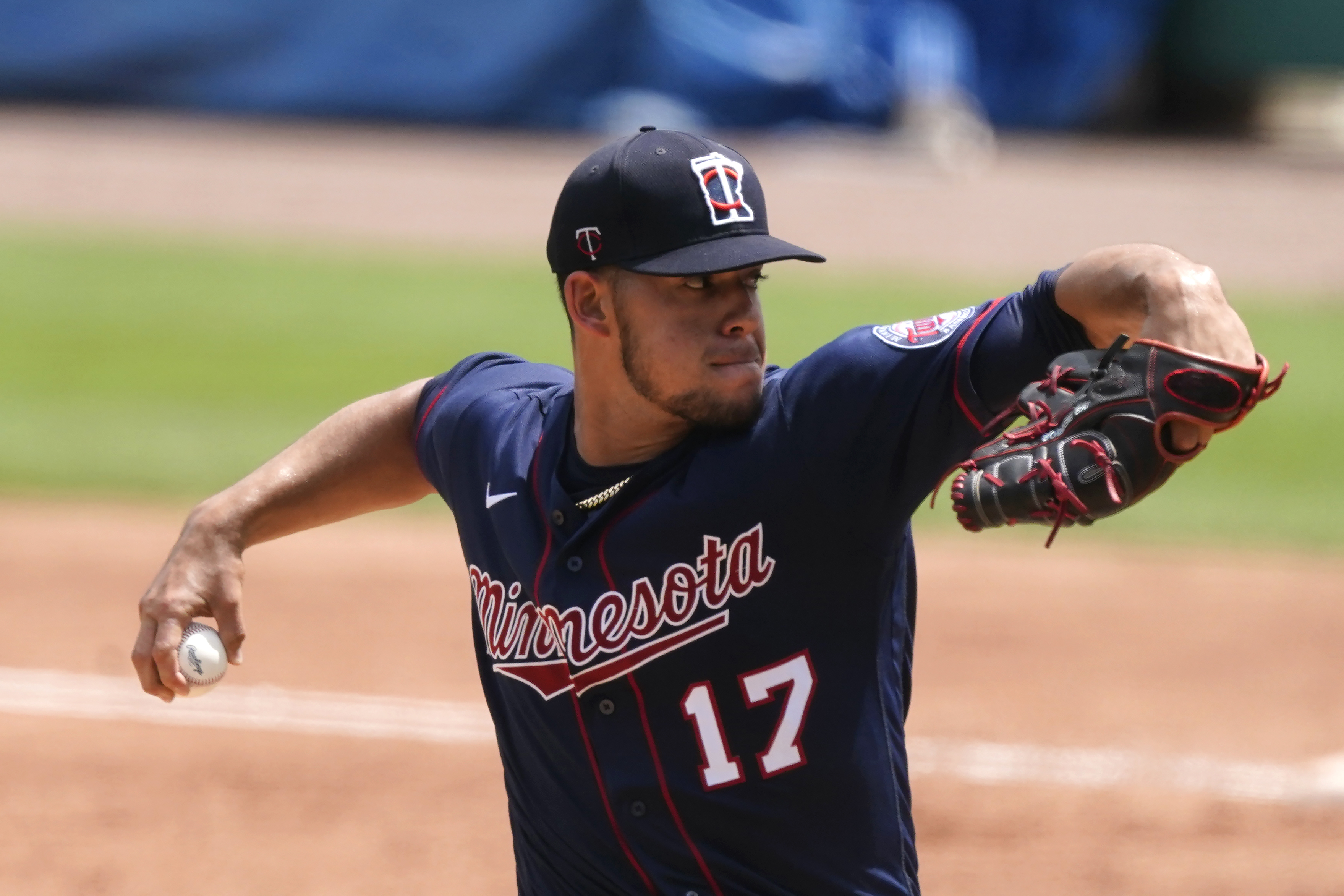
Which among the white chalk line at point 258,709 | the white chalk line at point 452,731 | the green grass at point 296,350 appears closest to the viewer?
the white chalk line at point 452,731

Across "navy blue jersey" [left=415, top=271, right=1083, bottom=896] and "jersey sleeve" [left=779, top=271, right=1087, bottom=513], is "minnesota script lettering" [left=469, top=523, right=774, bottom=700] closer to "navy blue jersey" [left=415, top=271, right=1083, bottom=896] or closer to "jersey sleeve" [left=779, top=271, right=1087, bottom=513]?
"navy blue jersey" [left=415, top=271, right=1083, bottom=896]

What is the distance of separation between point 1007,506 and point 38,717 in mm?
3946

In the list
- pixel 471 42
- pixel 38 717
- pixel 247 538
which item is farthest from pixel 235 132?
pixel 247 538

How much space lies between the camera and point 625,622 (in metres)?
2.45

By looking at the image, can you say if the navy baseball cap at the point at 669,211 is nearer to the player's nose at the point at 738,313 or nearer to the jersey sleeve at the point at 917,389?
the player's nose at the point at 738,313

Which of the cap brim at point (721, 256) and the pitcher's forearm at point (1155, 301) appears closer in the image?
the pitcher's forearm at point (1155, 301)

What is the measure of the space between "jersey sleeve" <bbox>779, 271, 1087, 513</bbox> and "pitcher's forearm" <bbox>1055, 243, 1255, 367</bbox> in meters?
0.05

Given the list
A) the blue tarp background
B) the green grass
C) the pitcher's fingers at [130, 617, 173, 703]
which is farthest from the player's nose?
the blue tarp background

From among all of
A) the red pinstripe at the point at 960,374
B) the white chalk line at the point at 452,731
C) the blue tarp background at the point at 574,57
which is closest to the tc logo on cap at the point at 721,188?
the red pinstripe at the point at 960,374

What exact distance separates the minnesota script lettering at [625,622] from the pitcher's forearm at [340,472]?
43 cm

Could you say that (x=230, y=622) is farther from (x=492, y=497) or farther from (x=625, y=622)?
(x=625, y=622)

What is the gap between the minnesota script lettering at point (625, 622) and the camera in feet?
7.79

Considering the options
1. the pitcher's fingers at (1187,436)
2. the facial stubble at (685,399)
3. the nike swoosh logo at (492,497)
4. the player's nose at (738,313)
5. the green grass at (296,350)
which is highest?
the green grass at (296,350)

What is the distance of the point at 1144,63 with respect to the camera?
2031 cm
